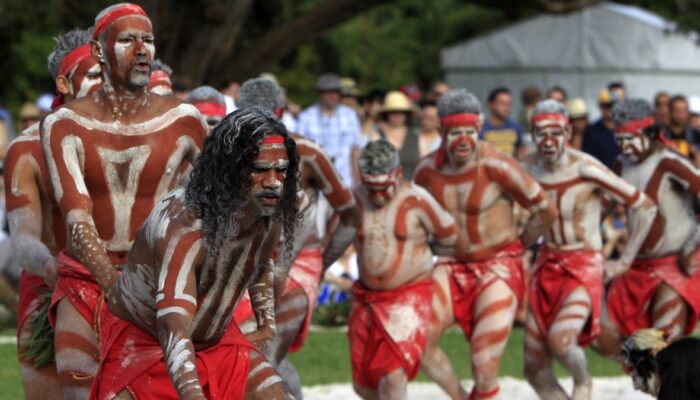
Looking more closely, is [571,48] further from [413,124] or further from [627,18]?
[413,124]

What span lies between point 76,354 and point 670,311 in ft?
14.6

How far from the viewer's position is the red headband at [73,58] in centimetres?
684

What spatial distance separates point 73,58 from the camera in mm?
6875

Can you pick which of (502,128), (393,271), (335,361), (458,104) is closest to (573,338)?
(393,271)

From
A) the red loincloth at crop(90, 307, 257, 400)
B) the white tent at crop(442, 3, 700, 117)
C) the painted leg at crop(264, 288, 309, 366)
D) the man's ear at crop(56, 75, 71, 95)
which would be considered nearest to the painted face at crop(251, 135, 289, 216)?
the red loincloth at crop(90, 307, 257, 400)

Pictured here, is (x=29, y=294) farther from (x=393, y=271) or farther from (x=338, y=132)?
(x=338, y=132)

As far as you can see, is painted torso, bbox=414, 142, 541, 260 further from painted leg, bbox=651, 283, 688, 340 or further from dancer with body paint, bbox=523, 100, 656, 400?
painted leg, bbox=651, 283, 688, 340

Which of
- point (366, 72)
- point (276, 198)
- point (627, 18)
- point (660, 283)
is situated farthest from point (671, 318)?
point (366, 72)

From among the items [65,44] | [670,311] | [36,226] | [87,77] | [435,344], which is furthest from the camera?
[670,311]

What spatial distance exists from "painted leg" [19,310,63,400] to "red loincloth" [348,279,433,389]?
243 centimetres

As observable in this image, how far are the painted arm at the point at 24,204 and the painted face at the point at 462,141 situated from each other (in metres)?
2.95

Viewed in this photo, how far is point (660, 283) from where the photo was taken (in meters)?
9.41

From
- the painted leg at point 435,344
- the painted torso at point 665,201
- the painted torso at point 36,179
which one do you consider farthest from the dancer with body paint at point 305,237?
the painted torso at point 665,201

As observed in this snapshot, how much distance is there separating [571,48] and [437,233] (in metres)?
12.5
